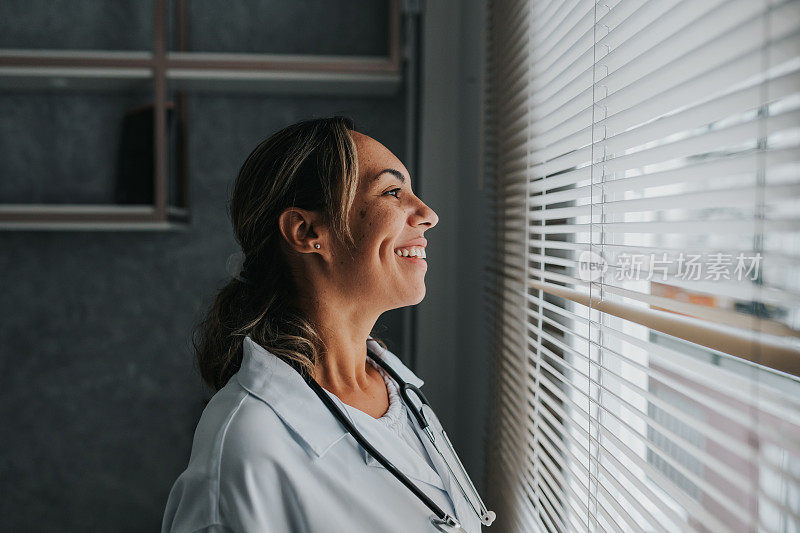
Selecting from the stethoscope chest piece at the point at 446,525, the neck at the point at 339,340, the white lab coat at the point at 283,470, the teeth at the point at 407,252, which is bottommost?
the stethoscope chest piece at the point at 446,525

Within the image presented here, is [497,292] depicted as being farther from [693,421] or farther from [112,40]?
[112,40]

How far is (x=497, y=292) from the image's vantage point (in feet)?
4.54

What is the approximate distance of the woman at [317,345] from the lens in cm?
76

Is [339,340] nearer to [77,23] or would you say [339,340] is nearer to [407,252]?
[407,252]

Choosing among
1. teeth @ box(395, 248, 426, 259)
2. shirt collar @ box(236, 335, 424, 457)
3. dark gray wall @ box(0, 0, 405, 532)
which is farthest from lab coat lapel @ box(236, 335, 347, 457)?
dark gray wall @ box(0, 0, 405, 532)

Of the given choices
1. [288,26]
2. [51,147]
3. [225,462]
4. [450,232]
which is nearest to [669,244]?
[225,462]

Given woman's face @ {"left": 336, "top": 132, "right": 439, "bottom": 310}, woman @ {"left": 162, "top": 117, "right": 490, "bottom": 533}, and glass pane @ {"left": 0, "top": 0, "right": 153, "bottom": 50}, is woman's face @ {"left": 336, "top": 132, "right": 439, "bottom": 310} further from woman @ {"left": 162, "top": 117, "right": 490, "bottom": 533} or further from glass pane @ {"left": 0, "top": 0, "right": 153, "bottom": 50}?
glass pane @ {"left": 0, "top": 0, "right": 153, "bottom": 50}

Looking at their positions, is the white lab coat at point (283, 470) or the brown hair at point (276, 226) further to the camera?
the brown hair at point (276, 226)

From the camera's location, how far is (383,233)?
3.18ft

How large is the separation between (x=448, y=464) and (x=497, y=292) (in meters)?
0.52

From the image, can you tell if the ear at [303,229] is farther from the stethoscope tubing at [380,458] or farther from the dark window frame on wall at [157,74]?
the dark window frame on wall at [157,74]

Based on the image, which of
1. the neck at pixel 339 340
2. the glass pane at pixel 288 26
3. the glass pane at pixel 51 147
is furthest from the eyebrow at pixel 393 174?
the glass pane at pixel 51 147

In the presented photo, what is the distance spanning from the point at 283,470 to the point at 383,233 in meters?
0.42

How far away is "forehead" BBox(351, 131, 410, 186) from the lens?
0.98 m
